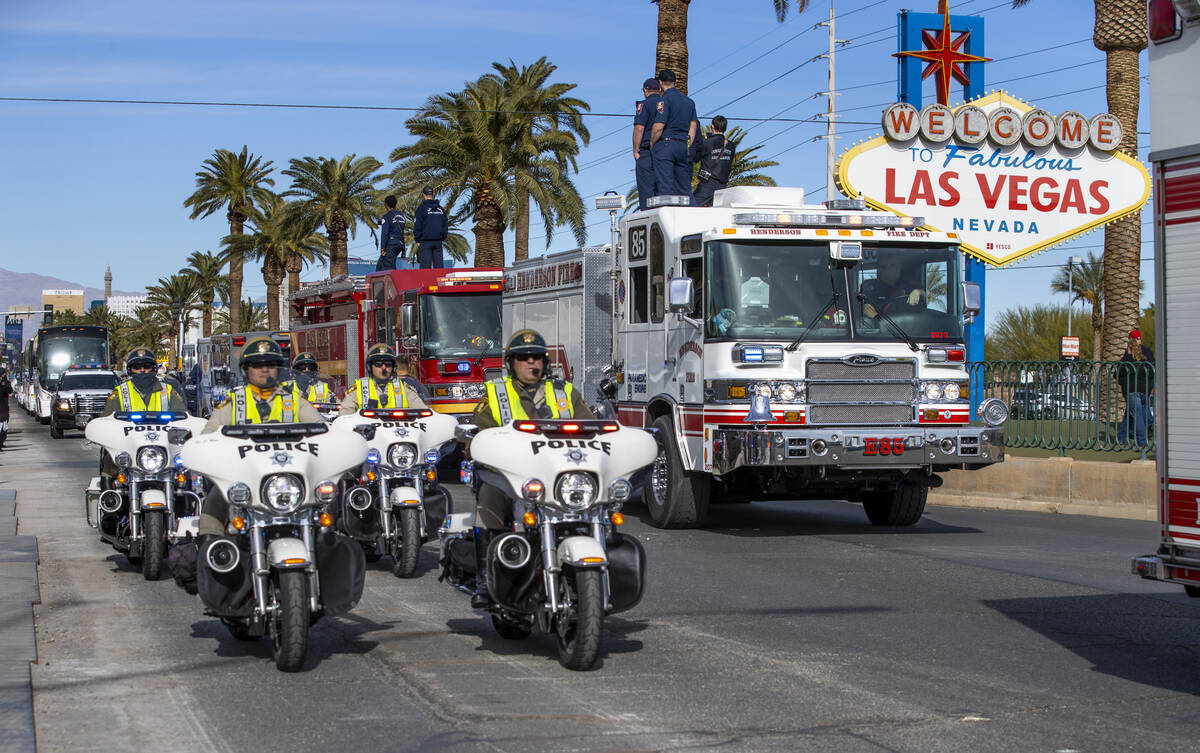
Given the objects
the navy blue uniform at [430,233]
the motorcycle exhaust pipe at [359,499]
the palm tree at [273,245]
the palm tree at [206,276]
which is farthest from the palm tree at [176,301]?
Answer: the motorcycle exhaust pipe at [359,499]

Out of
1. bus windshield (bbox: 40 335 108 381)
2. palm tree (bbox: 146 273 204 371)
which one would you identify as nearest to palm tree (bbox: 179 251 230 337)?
palm tree (bbox: 146 273 204 371)

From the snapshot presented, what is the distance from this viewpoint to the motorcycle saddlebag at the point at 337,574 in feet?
24.4

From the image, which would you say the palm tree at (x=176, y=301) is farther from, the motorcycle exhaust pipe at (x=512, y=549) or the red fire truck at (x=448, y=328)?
the motorcycle exhaust pipe at (x=512, y=549)

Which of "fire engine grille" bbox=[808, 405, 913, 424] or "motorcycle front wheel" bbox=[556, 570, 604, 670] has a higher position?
"fire engine grille" bbox=[808, 405, 913, 424]

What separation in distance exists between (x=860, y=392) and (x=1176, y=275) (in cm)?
660

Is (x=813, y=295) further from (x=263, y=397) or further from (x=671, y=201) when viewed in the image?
(x=263, y=397)

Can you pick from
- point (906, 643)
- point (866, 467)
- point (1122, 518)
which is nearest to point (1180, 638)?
point (906, 643)

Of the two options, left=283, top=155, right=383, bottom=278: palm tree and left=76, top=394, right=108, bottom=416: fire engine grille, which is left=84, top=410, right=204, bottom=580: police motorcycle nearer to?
left=76, top=394, right=108, bottom=416: fire engine grille

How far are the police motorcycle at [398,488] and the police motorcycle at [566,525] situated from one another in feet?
11.6

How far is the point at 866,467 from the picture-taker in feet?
44.6

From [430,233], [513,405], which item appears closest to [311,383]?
[513,405]

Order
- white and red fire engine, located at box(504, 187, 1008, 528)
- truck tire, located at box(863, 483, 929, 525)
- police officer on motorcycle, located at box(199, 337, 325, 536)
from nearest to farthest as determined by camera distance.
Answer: police officer on motorcycle, located at box(199, 337, 325, 536), white and red fire engine, located at box(504, 187, 1008, 528), truck tire, located at box(863, 483, 929, 525)

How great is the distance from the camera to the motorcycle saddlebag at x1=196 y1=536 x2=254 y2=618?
7.34 meters

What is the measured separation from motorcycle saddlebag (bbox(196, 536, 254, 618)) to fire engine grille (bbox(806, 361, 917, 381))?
7.28 m
